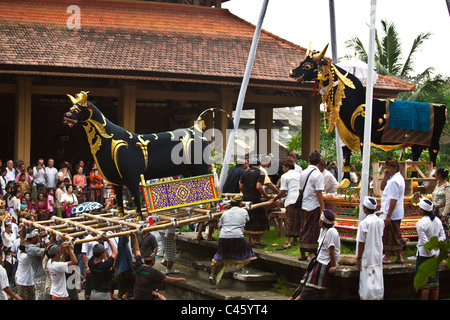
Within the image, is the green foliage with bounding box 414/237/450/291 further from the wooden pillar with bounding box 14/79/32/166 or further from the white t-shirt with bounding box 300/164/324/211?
the wooden pillar with bounding box 14/79/32/166

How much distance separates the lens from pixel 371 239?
7.62m

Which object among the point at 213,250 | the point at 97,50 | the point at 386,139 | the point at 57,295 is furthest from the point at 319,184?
the point at 97,50

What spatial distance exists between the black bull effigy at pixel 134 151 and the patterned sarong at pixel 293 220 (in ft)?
5.21

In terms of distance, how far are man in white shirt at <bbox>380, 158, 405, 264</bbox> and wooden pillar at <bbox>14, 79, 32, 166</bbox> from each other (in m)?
11.1

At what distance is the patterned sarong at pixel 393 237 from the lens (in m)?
8.52

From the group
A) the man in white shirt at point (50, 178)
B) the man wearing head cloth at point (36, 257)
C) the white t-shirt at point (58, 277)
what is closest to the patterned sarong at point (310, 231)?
the white t-shirt at point (58, 277)

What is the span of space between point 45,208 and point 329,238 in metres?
8.54

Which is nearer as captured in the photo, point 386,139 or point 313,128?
point 386,139

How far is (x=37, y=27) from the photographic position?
57.4 feet

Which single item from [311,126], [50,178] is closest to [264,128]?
[311,126]

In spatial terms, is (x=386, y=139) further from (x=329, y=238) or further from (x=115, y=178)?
(x=115, y=178)

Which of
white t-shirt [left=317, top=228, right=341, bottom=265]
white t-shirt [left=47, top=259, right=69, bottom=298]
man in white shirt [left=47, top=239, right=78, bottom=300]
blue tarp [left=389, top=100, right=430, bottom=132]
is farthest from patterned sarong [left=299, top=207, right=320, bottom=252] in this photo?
white t-shirt [left=47, top=259, right=69, bottom=298]

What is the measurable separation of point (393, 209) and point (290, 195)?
5.35ft

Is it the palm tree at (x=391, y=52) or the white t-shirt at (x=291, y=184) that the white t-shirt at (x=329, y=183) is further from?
the palm tree at (x=391, y=52)
